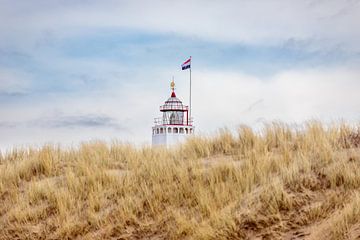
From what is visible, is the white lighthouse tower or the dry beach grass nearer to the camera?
the dry beach grass

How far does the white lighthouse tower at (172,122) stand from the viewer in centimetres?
5781

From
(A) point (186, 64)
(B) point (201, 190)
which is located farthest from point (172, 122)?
(B) point (201, 190)

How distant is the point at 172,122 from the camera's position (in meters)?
58.6

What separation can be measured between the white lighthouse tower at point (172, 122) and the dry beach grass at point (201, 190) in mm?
45554

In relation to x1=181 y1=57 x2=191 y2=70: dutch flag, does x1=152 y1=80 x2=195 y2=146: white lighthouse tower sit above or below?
below

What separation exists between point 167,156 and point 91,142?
2.84 m

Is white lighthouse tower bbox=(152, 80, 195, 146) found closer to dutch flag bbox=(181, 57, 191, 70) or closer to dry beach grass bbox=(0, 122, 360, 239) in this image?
dutch flag bbox=(181, 57, 191, 70)

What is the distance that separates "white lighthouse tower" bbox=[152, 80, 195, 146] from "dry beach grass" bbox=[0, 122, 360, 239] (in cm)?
4555

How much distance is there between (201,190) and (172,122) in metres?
49.9

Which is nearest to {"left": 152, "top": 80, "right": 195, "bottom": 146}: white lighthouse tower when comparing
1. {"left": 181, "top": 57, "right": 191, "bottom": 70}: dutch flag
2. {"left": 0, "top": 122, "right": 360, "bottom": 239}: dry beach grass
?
{"left": 181, "top": 57, "right": 191, "bottom": 70}: dutch flag

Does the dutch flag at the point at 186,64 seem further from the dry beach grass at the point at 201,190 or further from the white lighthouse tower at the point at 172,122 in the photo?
the dry beach grass at the point at 201,190

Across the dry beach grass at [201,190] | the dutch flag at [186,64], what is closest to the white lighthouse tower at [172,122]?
the dutch flag at [186,64]

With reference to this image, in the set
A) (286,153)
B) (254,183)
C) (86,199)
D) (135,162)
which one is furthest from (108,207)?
(286,153)

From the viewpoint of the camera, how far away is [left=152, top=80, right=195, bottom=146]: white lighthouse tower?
5781 centimetres
